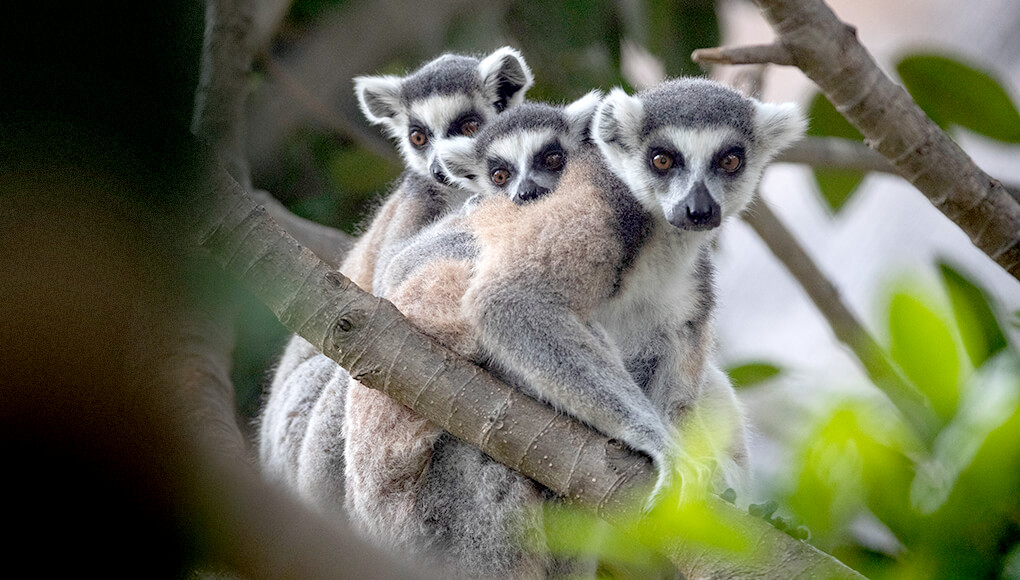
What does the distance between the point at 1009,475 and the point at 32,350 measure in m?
1.27

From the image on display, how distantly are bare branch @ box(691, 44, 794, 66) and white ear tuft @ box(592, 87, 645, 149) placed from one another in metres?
0.29

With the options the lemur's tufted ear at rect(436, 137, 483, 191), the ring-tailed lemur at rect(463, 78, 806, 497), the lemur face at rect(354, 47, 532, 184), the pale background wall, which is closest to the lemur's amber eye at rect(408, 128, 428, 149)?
the lemur face at rect(354, 47, 532, 184)

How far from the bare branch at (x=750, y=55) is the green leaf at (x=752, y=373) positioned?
158cm

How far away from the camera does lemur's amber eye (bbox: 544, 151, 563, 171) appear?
4.13m

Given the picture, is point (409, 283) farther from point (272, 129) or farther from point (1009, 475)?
point (272, 129)

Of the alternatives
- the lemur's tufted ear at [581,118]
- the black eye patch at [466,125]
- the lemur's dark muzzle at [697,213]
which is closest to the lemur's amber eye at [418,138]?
the black eye patch at [466,125]

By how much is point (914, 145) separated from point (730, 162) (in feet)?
2.41

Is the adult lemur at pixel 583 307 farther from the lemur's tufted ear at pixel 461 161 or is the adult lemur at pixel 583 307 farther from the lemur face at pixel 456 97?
the lemur face at pixel 456 97

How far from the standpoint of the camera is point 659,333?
3.45 m

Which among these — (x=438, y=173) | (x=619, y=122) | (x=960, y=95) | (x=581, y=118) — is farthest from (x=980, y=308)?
(x=438, y=173)

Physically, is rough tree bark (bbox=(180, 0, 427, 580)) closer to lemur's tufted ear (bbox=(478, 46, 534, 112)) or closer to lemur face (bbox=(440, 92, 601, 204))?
lemur face (bbox=(440, 92, 601, 204))

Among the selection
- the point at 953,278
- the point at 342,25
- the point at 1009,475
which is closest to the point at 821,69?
the point at 953,278

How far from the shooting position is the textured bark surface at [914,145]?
3.60 metres

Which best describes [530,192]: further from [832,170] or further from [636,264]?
[832,170]
